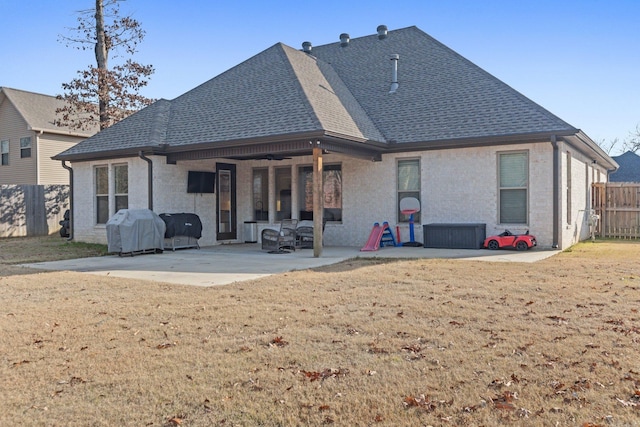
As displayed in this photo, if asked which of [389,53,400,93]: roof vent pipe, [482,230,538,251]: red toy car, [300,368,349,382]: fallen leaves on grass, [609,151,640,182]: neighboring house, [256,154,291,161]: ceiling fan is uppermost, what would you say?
[389,53,400,93]: roof vent pipe

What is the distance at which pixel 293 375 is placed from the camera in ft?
13.9

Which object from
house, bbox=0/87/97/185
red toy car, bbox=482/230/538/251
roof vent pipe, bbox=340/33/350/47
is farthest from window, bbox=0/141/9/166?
red toy car, bbox=482/230/538/251

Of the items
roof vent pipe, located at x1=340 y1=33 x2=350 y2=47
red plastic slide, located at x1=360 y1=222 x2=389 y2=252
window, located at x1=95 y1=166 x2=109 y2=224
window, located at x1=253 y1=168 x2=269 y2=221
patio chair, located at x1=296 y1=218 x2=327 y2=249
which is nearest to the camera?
red plastic slide, located at x1=360 y1=222 x2=389 y2=252

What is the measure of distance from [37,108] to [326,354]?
89.0 feet

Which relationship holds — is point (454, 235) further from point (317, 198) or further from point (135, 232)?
point (135, 232)

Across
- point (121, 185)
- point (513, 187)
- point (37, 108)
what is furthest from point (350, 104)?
point (37, 108)

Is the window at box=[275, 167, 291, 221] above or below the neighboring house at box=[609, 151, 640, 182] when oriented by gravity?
below

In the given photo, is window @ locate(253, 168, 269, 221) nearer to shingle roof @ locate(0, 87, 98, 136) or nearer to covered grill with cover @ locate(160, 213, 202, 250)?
covered grill with cover @ locate(160, 213, 202, 250)

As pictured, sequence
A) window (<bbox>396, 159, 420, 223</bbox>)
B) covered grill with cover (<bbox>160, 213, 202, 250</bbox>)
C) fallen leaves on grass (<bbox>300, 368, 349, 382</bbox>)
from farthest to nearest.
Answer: window (<bbox>396, 159, 420, 223</bbox>) → covered grill with cover (<bbox>160, 213, 202, 250</bbox>) → fallen leaves on grass (<bbox>300, 368, 349, 382</bbox>)

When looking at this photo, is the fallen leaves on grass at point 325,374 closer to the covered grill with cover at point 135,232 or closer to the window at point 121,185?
the covered grill with cover at point 135,232

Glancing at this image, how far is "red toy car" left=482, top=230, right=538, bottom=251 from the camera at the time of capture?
12859 mm

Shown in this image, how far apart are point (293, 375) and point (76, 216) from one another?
49.3 feet

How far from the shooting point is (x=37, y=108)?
26984mm

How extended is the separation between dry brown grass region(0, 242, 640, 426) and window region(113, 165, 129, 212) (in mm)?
7934
